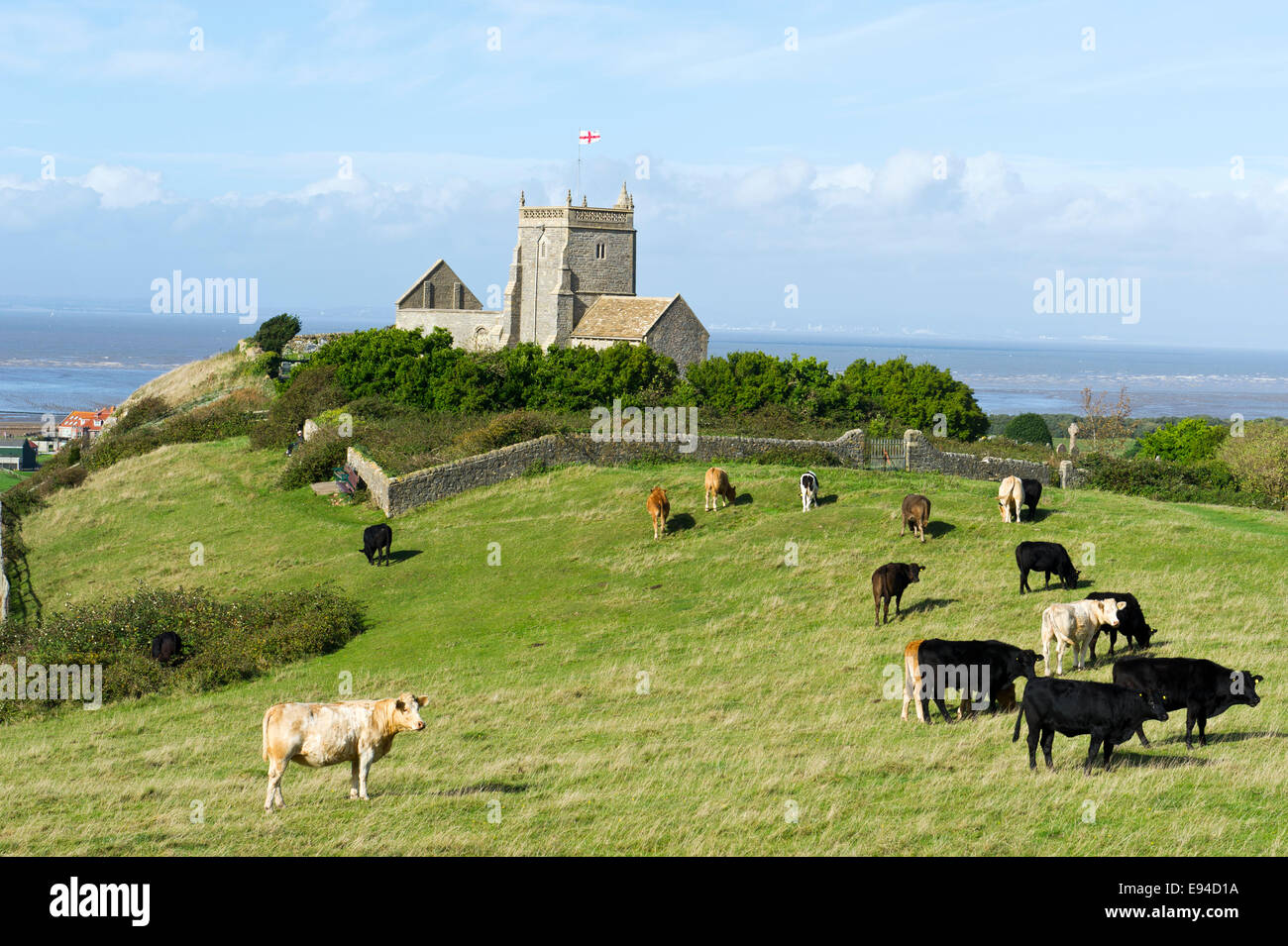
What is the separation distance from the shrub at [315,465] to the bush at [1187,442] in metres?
45.5

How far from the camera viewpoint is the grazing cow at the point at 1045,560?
23.9m

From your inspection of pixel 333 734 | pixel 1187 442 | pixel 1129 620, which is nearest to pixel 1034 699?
pixel 1129 620

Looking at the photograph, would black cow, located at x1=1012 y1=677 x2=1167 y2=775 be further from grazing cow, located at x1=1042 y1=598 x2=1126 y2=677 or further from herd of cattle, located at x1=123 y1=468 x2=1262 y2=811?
grazing cow, located at x1=1042 y1=598 x2=1126 y2=677

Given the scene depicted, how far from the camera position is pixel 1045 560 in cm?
2394

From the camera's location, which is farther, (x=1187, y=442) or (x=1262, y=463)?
(x=1187, y=442)

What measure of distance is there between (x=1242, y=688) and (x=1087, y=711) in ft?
8.73

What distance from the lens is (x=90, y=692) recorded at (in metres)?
25.3

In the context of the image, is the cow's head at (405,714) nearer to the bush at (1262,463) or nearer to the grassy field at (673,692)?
the grassy field at (673,692)

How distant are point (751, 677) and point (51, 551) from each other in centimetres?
3520

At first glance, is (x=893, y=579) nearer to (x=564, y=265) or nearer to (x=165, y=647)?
(x=165, y=647)

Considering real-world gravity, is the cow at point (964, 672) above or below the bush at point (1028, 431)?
below

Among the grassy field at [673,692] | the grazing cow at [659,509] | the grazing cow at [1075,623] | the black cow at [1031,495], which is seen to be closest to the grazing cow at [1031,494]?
the black cow at [1031,495]

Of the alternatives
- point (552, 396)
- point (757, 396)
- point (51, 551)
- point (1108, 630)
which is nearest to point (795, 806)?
point (1108, 630)

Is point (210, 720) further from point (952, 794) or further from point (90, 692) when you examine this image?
point (952, 794)
